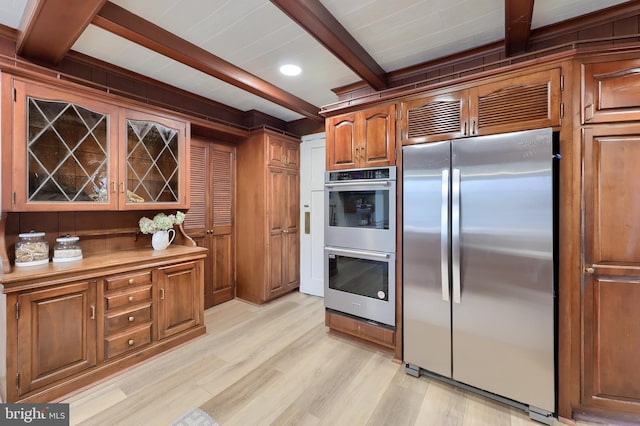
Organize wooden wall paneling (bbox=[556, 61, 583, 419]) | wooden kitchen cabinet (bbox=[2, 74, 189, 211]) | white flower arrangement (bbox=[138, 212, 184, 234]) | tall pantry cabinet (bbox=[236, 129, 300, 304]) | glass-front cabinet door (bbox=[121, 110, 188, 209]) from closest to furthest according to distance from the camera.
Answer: wooden wall paneling (bbox=[556, 61, 583, 419]) → wooden kitchen cabinet (bbox=[2, 74, 189, 211]) → glass-front cabinet door (bbox=[121, 110, 188, 209]) → white flower arrangement (bbox=[138, 212, 184, 234]) → tall pantry cabinet (bbox=[236, 129, 300, 304])

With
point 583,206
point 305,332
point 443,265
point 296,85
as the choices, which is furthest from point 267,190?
point 583,206

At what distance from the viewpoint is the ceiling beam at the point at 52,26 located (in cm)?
146

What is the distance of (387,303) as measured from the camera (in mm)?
2303

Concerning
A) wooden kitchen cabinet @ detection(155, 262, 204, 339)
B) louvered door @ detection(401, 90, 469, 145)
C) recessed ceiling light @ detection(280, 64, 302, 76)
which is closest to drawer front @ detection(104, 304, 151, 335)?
wooden kitchen cabinet @ detection(155, 262, 204, 339)

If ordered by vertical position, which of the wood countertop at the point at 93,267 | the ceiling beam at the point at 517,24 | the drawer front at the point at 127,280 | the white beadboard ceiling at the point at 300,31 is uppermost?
the white beadboard ceiling at the point at 300,31

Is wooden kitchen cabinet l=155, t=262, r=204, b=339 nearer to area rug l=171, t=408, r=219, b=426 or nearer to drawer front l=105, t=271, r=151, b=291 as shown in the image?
drawer front l=105, t=271, r=151, b=291

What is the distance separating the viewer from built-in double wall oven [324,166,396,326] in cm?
228

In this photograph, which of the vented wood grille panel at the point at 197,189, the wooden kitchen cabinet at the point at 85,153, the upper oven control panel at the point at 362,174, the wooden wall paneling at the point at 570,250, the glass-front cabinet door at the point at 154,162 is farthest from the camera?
the vented wood grille panel at the point at 197,189

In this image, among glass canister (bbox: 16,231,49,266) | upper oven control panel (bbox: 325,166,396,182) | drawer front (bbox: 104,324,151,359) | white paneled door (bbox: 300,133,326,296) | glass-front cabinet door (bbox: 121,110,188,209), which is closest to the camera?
glass canister (bbox: 16,231,49,266)

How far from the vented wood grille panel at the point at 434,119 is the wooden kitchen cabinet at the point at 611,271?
2.43 ft

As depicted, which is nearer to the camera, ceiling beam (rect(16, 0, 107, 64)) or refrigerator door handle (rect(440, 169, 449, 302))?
ceiling beam (rect(16, 0, 107, 64))

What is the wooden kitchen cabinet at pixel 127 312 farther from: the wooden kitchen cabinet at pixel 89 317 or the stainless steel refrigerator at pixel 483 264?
the stainless steel refrigerator at pixel 483 264

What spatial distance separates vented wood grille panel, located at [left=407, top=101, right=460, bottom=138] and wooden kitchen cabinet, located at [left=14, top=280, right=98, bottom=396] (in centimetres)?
274

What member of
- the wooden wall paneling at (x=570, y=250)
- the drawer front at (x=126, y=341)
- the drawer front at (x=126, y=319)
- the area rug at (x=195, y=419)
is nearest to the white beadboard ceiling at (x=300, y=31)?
the wooden wall paneling at (x=570, y=250)
